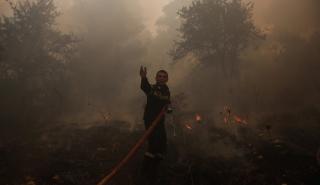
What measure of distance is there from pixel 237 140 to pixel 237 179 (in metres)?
4.75

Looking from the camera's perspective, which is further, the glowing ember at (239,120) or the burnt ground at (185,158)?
the glowing ember at (239,120)

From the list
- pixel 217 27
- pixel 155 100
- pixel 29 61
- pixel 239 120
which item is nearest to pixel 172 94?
pixel 217 27

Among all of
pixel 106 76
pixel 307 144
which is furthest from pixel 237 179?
pixel 106 76

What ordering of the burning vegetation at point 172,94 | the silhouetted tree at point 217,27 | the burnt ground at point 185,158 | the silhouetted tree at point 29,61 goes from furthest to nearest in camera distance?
the silhouetted tree at point 217,27, the silhouetted tree at point 29,61, the burning vegetation at point 172,94, the burnt ground at point 185,158

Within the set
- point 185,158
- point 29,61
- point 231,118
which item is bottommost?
point 185,158

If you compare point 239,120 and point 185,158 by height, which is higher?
point 239,120

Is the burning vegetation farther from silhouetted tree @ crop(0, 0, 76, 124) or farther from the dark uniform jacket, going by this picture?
the dark uniform jacket

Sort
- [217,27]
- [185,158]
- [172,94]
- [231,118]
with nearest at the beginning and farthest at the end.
Answer: [185,158]
[231,118]
[217,27]
[172,94]

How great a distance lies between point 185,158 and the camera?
10.4m

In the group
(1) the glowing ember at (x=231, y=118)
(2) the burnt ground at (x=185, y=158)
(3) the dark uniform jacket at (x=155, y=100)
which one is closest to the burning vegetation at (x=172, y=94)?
(2) the burnt ground at (x=185, y=158)

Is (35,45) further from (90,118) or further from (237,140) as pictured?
(237,140)

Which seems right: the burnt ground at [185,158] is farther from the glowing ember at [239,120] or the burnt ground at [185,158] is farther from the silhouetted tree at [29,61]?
the silhouetted tree at [29,61]

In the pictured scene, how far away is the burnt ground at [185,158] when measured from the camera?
8.25 meters

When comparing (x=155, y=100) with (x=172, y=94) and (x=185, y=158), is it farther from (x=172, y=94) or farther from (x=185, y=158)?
(x=172, y=94)
